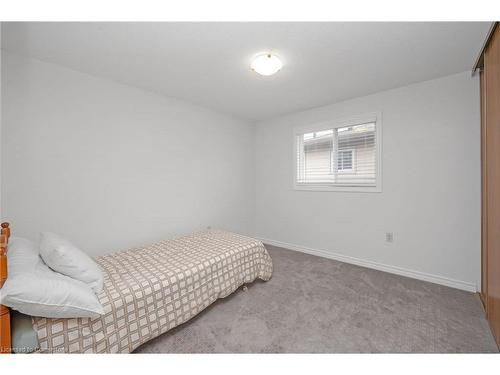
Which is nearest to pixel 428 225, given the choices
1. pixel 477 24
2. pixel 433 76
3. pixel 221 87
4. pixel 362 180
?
pixel 362 180

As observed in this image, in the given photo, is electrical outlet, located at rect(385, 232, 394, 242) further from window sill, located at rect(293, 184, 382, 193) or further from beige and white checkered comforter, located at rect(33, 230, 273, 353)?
beige and white checkered comforter, located at rect(33, 230, 273, 353)

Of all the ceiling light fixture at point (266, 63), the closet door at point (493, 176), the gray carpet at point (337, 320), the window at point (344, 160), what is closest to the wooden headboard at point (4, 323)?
the gray carpet at point (337, 320)

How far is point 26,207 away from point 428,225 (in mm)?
4287

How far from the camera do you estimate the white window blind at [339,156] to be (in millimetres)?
2947

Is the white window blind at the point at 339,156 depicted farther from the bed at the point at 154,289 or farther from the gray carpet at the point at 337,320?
the bed at the point at 154,289

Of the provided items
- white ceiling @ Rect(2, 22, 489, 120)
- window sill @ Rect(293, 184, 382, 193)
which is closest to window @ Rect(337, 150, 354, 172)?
window sill @ Rect(293, 184, 382, 193)

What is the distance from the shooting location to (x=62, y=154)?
2137 millimetres

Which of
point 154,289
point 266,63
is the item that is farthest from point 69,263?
point 266,63

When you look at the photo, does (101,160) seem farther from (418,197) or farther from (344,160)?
(418,197)

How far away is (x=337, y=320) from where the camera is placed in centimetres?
179

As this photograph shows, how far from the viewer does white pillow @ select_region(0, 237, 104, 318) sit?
1.04 m

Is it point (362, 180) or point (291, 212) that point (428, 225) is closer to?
point (362, 180)

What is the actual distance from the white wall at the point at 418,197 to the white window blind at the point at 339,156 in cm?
16

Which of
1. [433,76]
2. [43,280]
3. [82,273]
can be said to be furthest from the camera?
[433,76]
